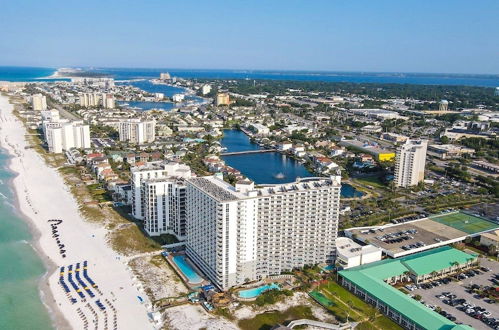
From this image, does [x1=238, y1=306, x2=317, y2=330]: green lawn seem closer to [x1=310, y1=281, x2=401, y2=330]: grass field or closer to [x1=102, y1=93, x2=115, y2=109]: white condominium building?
[x1=310, y1=281, x2=401, y2=330]: grass field

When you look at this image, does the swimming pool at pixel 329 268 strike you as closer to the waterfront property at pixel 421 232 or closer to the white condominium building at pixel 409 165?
the waterfront property at pixel 421 232

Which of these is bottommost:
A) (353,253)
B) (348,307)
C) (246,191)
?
(348,307)

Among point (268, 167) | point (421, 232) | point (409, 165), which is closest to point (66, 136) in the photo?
point (268, 167)

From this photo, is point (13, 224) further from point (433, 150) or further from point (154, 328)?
point (433, 150)

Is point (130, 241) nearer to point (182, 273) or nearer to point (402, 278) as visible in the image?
point (182, 273)

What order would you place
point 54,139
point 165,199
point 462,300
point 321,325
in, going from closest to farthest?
point 321,325, point 462,300, point 165,199, point 54,139

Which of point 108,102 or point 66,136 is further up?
point 108,102

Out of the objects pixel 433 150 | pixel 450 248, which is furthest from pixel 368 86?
pixel 450 248

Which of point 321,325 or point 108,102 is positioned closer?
point 321,325

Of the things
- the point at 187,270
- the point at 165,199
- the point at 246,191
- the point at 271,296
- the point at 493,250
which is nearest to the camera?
the point at 271,296
